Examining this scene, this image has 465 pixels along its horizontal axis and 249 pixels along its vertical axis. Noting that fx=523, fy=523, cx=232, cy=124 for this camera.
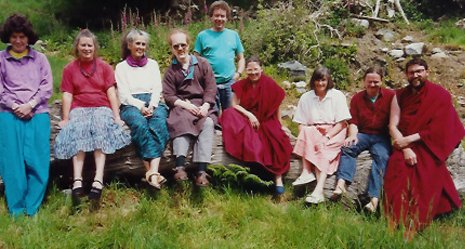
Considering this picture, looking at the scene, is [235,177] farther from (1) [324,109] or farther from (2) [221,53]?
(2) [221,53]

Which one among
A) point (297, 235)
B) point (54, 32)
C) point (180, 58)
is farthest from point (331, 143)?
point (54, 32)

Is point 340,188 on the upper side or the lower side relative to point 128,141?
lower

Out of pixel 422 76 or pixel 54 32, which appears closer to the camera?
pixel 422 76

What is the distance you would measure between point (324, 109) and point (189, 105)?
133 cm

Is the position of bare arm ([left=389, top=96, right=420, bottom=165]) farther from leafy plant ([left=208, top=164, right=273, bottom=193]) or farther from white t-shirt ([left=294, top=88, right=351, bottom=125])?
leafy plant ([left=208, top=164, right=273, bottom=193])

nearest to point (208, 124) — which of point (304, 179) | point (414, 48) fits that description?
point (304, 179)

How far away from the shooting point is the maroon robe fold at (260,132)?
4.89 meters

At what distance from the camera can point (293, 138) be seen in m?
5.19

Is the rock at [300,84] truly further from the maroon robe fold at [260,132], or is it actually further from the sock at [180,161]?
the sock at [180,161]

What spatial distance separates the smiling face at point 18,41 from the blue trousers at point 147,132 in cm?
109

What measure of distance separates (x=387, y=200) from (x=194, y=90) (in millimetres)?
2033

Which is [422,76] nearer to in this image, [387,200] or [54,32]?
[387,200]

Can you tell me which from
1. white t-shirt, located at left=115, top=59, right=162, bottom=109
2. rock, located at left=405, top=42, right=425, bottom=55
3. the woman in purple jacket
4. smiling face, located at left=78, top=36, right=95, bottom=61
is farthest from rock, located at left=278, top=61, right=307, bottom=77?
the woman in purple jacket

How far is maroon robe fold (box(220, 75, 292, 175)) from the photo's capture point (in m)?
4.89
